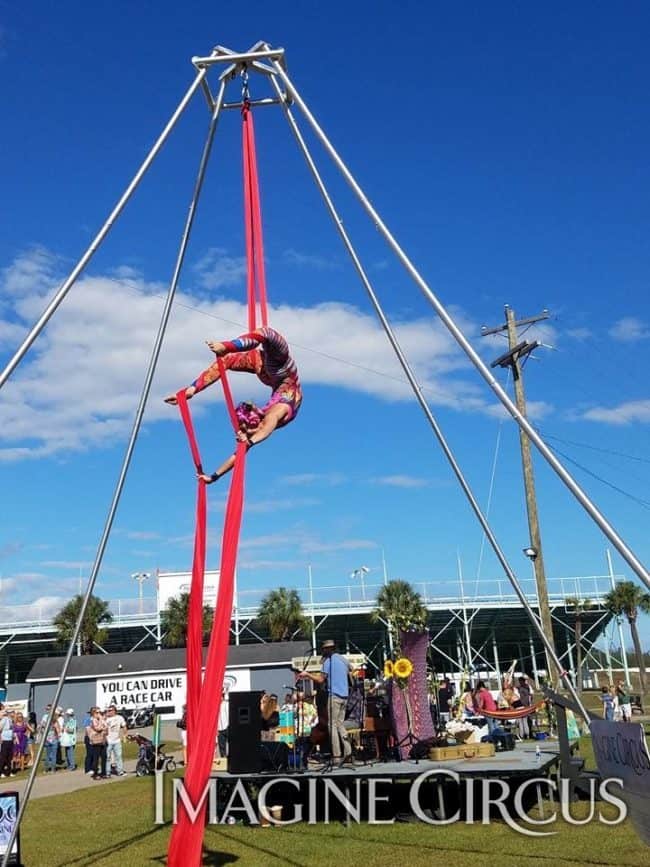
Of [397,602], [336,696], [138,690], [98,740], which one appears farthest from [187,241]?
[397,602]

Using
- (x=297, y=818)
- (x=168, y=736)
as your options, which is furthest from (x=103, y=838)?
(x=168, y=736)

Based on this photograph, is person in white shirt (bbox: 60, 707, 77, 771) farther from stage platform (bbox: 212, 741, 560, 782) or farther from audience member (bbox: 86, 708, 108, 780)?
stage platform (bbox: 212, 741, 560, 782)

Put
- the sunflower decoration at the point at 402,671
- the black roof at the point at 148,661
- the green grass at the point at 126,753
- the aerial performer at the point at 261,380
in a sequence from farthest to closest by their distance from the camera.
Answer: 1. the black roof at the point at 148,661
2. the green grass at the point at 126,753
3. the sunflower decoration at the point at 402,671
4. the aerial performer at the point at 261,380

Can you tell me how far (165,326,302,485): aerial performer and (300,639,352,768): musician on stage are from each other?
3.59 meters

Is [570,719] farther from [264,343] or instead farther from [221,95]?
[221,95]

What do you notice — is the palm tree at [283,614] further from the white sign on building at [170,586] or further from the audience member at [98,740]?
the audience member at [98,740]

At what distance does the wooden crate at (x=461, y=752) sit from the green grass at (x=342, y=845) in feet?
3.33

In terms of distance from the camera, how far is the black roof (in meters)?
32.4

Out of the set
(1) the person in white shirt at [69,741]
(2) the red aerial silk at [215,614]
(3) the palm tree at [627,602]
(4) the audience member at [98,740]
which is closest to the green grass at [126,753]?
(1) the person in white shirt at [69,741]

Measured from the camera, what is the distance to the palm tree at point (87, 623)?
42219 millimetres

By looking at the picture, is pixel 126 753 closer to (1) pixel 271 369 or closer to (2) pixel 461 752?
(2) pixel 461 752

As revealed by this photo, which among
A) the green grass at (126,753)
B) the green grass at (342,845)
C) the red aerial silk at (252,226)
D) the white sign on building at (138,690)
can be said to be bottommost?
the green grass at (342,845)

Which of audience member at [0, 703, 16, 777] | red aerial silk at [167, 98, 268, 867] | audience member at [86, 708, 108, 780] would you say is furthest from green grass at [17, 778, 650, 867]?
audience member at [0, 703, 16, 777]

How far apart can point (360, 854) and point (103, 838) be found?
299 centimetres
